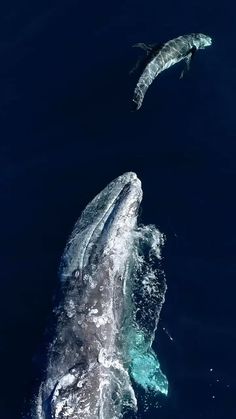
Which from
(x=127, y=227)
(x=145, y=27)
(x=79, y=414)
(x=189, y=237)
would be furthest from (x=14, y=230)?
(x=145, y=27)

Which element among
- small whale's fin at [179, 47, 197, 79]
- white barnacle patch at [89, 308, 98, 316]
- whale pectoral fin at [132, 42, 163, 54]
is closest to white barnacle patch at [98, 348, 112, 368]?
white barnacle patch at [89, 308, 98, 316]

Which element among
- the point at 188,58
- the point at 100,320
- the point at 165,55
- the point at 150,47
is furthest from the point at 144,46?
the point at 100,320

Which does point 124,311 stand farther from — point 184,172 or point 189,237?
point 184,172

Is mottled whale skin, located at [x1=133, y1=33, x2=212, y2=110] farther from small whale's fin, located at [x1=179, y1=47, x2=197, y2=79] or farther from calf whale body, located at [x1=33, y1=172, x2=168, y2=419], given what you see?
calf whale body, located at [x1=33, y1=172, x2=168, y2=419]

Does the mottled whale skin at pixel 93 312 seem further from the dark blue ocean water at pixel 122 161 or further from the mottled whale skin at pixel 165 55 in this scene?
the mottled whale skin at pixel 165 55

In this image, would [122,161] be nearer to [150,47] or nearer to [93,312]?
[150,47]

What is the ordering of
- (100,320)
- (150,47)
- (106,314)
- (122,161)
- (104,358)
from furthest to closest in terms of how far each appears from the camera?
(150,47) < (122,161) < (106,314) < (100,320) < (104,358)
